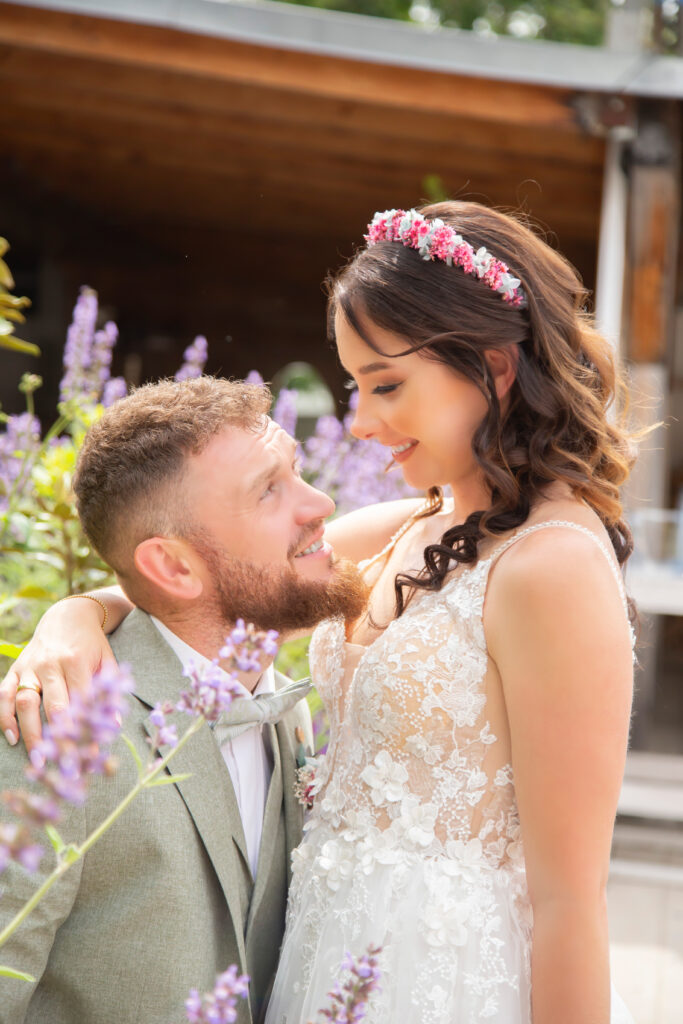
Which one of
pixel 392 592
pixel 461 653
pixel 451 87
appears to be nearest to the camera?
pixel 461 653

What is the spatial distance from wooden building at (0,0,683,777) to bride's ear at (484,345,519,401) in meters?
2.13

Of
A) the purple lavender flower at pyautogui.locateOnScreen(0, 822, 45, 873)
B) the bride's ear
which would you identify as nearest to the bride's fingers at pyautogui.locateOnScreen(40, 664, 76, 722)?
the purple lavender flower at pyautogui.locateOnScreen(0, 822, 45, 873)

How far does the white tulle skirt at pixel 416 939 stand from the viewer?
151 cm

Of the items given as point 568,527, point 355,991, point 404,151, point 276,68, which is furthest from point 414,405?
point 404,151

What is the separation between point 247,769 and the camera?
1.65 meters

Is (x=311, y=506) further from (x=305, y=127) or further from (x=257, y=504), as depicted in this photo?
(x=305, y=127)

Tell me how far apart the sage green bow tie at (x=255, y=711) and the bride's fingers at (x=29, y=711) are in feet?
0.94

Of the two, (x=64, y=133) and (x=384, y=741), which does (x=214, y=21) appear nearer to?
(x=64, y=133)

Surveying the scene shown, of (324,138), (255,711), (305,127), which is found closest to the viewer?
(255,711)

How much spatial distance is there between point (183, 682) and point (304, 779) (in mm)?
317

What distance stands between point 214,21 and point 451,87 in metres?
1.20

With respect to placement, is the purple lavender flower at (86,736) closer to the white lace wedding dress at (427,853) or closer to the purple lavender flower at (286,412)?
the white lace wedding dress at (427,853)

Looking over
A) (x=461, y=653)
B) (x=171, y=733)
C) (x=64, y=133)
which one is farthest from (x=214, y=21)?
(x=171, y=733)

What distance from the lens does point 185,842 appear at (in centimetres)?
139
